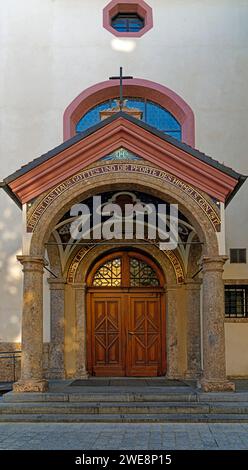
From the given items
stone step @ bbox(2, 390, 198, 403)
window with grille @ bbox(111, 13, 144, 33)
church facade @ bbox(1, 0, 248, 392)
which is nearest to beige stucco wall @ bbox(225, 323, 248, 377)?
church facade @ bbox(1, 0, 248, 392)

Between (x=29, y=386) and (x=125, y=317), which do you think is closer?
(x=29, y=386)

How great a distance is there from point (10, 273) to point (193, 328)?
4398 millimetres

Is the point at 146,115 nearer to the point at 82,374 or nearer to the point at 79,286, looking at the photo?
the point at 79,286

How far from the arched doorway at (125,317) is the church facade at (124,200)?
0.02 meters

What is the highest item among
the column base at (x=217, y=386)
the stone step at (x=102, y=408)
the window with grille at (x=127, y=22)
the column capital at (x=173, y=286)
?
the window with grille at (x=127, y=22)

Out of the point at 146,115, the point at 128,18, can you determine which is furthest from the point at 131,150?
the point at 128,18

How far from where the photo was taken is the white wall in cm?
1463

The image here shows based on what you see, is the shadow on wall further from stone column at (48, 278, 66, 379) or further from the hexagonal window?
the hexagonal window

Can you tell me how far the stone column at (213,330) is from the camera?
10477 millimetres

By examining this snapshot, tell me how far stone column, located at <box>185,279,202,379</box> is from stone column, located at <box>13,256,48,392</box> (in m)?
3.78

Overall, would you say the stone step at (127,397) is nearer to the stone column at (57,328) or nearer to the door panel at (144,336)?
the stone column at (57,328)

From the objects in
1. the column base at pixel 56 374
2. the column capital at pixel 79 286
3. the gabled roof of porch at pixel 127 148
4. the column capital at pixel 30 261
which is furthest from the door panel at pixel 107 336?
the gabled roof of porch at pixel 127 148

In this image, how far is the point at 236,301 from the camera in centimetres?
1408

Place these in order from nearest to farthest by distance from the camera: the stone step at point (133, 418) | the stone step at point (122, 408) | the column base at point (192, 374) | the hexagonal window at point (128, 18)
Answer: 1. the stone step at point (133, 418)
2. the stone step at point (122, 408)
3. the column base at point (192, 374)
4. the hexagonal window at point (128, 18)
